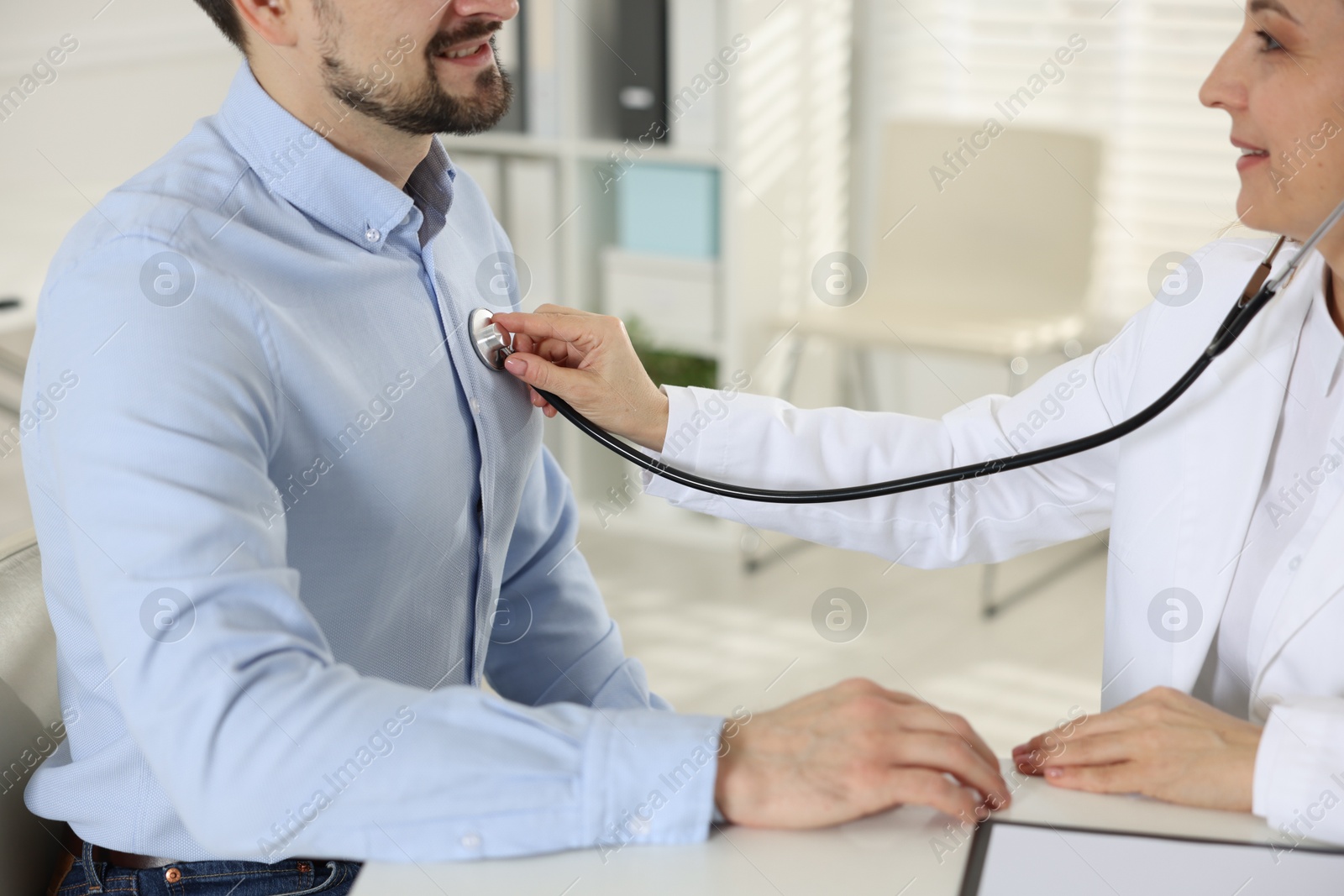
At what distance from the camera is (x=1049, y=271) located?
3.03m

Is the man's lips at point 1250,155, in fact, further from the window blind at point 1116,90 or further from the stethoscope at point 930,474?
the window blind at point 1116,90

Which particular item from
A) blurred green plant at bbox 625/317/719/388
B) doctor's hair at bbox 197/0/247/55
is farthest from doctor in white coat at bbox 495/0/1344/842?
blurred green plant at bbox 625/317/719/388

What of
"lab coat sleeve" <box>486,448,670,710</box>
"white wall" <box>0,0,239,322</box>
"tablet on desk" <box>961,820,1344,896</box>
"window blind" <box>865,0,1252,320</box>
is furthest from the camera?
"window blind" <box>865,0,1252,320</box>

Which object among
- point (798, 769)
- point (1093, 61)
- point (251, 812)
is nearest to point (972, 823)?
point (798, 769)

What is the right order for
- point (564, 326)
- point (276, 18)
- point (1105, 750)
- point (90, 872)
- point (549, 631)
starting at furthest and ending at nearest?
1. point (549, 631)
2. point (564, 326)
3. point (276, 18)
4. point (90, 872)
5. point (1105, 750)

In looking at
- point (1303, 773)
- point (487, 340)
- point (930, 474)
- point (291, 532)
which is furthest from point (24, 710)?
point (1303, 773)

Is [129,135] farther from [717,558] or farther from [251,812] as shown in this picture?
[251,812]

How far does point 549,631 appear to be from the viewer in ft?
4.36

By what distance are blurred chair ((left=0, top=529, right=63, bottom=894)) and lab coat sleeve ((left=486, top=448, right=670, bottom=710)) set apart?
0.43m

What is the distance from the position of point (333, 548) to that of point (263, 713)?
0.24 meters

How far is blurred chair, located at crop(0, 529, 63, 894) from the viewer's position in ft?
3.24

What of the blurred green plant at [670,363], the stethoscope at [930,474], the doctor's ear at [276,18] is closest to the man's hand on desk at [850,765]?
the stethoscope at [930,474]

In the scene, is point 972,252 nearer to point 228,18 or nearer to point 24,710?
point 228,18

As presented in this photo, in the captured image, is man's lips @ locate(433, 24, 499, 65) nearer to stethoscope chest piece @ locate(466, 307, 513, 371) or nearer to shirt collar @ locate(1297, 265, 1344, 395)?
stethoscope chest piece @ locate(466, 307, 513, 371)
